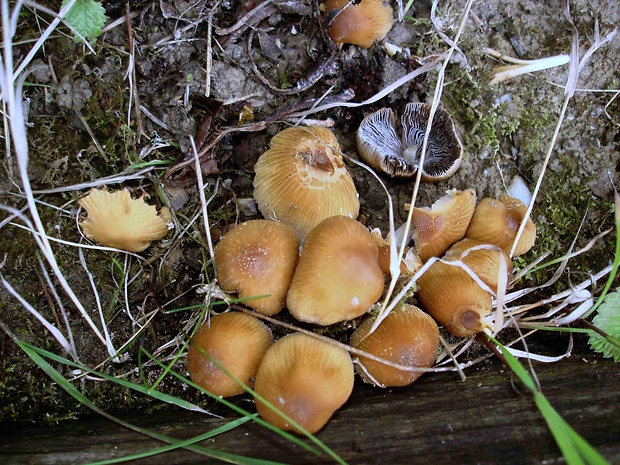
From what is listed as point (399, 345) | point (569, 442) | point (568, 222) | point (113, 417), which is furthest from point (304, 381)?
point (568, 222)

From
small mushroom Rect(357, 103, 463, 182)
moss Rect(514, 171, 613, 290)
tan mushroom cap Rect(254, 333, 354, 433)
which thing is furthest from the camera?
moss Rect(514, 171, 613, 290)

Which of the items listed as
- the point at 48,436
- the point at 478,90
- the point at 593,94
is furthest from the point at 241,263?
the point at 593,94

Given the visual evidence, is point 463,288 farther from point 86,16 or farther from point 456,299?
point 86,16

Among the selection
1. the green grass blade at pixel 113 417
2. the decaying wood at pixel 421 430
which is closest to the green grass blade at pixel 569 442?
the decaying wood at pixel 421 430

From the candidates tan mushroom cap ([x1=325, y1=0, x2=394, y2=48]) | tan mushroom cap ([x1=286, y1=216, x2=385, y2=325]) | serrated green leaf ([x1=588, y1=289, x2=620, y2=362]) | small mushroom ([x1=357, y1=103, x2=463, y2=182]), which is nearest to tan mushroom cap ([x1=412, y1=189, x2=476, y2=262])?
small mushroom ([x1=357, y1=103, x2=463, y2=182])

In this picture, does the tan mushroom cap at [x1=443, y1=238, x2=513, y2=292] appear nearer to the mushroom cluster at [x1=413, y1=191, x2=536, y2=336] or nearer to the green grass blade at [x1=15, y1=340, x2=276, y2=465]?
the mushroom cluster at [x1=413, y1=191, x2=536, y2=336]
